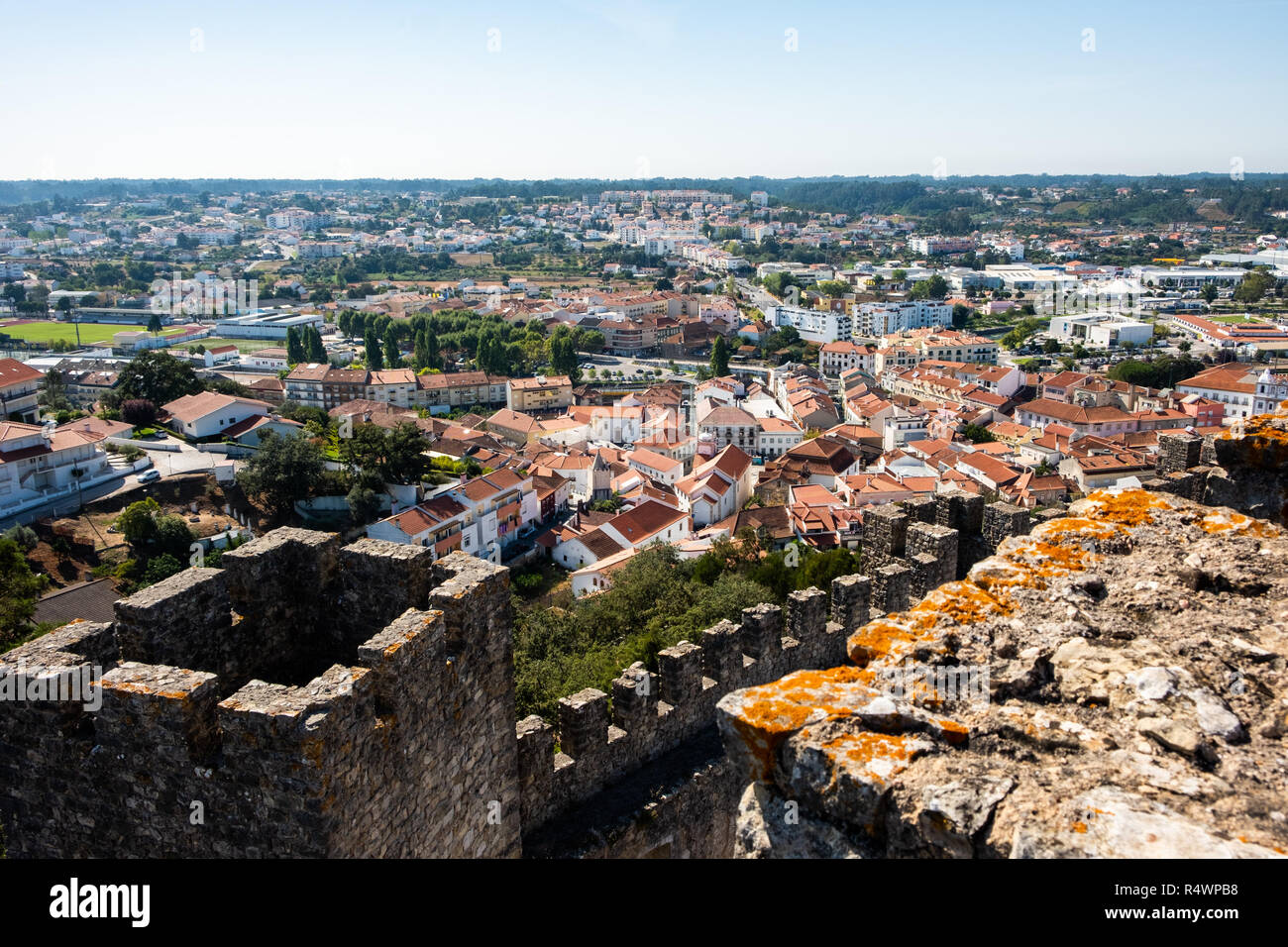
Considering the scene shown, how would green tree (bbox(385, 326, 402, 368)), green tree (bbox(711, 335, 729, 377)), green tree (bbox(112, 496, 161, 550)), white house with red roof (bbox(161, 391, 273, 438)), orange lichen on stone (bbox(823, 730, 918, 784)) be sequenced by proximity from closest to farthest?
1. orange lichen on stone (bbox(823, 730, 918, 784))
2. green tree (bbox(112, 496, 161, 550))
3. white house with red roof (bbox(161, 391, 273, 438))
4. green tree (bbox(711, 335, 729, 377))
5. green tree (bbox(385, 326, 402, 368))

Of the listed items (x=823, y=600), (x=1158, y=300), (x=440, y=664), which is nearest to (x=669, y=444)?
(x=823, y=600)

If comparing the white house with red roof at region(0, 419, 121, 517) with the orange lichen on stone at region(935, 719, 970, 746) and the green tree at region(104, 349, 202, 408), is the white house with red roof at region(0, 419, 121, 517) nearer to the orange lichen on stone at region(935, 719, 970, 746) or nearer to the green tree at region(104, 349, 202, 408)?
the green tree at region(104, 349, 202, 408)

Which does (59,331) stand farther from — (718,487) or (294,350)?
(718,487)

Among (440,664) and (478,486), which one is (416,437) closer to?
(478,486)

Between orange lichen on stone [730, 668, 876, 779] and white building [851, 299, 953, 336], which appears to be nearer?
orange lichen on stone [730, 668, 876, 779]

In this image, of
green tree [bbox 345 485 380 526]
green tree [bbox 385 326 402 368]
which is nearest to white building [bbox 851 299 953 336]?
green tree [bbox 385 326 402 368]

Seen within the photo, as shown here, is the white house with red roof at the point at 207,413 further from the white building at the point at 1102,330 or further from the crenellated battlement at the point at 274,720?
the white building at the point at 1102,330
